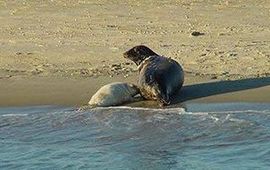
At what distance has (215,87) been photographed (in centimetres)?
1073

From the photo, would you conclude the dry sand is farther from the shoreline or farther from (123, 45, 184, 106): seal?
(123, 45, 184, 106): seal

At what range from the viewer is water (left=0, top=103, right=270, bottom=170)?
827 cm

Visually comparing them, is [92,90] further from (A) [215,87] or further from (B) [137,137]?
(B) [137,137]

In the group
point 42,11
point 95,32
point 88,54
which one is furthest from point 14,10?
point 88,54

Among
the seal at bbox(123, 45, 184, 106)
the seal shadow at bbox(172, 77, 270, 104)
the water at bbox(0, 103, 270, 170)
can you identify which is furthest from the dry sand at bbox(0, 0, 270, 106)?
the water at bbox(0, 103, 270, 170)

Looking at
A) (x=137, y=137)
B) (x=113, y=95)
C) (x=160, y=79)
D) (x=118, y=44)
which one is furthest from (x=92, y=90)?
(x=118, y=44)

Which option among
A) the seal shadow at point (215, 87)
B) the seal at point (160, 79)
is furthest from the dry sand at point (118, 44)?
the seal at point (160, 79)

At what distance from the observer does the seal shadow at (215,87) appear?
34.3 ft

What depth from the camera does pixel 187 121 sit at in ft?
31.0

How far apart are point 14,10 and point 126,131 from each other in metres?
8.53

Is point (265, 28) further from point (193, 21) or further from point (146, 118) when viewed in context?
point (146, 118)

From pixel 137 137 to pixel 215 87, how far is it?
203 centimetres

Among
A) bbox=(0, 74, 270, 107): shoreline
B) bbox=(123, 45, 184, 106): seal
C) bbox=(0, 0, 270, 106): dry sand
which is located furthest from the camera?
bbox=(0, 0, 270, 106): dry sand

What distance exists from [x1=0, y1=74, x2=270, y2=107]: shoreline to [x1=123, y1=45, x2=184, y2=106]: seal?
0.42 ft
